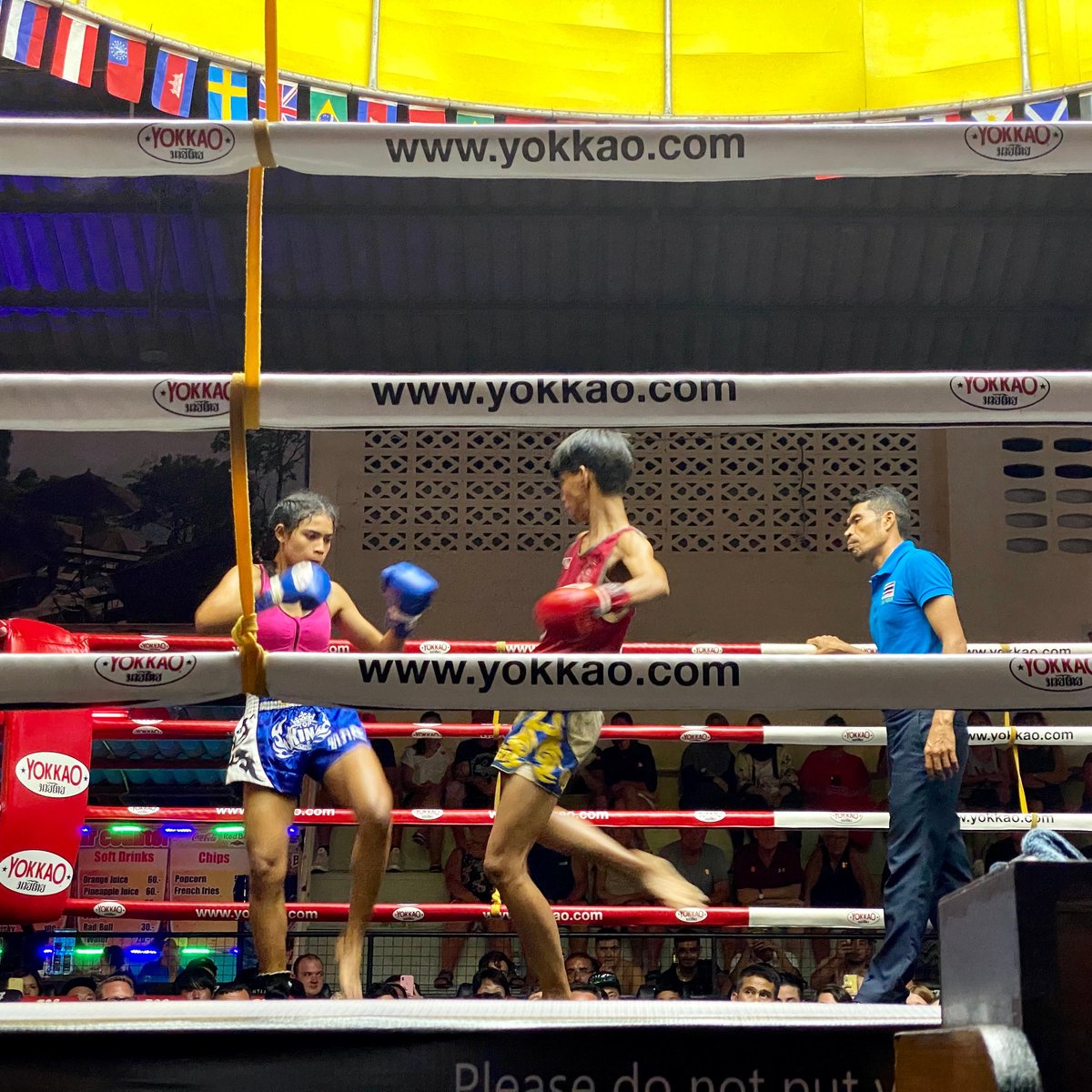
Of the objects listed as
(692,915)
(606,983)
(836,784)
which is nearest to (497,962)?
(606,983)

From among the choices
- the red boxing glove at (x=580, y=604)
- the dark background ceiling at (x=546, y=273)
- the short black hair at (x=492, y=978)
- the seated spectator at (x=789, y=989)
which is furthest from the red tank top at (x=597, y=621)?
the dark background ceiling at (x=546, y=273)

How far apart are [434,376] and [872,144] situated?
0.68 metres

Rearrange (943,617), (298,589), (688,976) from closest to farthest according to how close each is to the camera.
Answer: (298,589) < (943,617) < (688,976)

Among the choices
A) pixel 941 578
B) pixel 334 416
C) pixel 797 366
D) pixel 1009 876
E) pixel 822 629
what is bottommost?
pixel 1009 876

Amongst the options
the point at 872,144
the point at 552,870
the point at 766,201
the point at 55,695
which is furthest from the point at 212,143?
the point at 766,201

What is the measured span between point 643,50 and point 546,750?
144cm

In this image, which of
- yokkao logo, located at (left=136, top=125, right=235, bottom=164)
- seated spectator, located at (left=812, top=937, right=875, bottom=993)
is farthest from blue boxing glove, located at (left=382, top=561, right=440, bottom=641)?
seated spectator, located at (left=812, top=937, right=875, bottom=993)

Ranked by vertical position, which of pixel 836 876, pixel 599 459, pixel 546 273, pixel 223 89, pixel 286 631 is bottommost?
pixel 836 876

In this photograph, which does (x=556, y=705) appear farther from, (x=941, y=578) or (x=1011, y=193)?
(x=1011, y=193)

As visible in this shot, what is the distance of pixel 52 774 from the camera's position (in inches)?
119

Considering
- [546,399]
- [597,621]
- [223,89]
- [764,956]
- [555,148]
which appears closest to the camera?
[546,399]

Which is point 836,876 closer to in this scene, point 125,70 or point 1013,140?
point 125,70

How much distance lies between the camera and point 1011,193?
7.28 meters

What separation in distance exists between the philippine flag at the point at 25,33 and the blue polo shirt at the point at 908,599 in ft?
9.55
